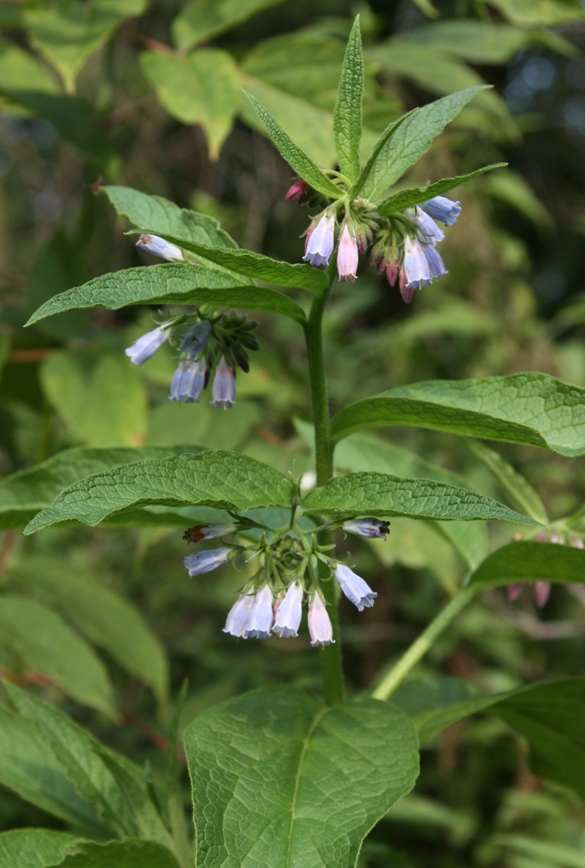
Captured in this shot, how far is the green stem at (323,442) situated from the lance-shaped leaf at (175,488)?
0.10 m

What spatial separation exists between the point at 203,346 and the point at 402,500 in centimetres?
38

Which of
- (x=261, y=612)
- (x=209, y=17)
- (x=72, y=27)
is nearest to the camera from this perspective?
(x=261, y=612)

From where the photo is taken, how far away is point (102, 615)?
2164 mm

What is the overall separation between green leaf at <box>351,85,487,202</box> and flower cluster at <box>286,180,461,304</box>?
3 cm

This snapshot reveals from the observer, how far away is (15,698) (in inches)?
46.4

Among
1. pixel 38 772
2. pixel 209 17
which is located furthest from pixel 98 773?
pixel 209 17

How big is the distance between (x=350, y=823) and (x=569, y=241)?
17.4 ft

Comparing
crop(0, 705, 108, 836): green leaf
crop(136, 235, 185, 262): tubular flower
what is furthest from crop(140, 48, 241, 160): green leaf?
crop(0, 705, 108, 836): green leaf

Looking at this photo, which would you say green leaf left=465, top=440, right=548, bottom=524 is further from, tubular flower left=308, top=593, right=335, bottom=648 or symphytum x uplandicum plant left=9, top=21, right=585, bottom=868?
tubular flower left=308, top=593, right=335, bottom=648

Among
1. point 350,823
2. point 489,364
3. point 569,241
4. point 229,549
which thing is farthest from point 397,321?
point 350,823

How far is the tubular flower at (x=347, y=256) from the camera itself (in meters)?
0.99

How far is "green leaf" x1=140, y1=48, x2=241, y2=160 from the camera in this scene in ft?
6.38

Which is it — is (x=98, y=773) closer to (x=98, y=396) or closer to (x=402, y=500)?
(x=402, y=500)

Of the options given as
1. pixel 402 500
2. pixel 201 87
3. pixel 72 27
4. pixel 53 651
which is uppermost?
pixel 72 27
